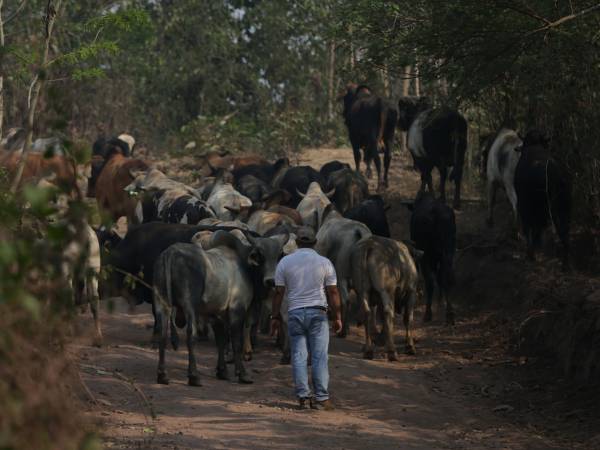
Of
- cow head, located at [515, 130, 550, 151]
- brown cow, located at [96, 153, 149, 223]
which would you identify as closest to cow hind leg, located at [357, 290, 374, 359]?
cow head, located at [515, 130, 550, 151]

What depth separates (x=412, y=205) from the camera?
653 inches

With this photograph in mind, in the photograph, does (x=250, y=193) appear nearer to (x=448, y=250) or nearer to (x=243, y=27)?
(x=448, y=250)

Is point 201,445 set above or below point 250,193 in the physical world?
below

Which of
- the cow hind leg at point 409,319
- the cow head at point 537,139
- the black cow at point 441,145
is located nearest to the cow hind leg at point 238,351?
the cow hind leg at point 409,319

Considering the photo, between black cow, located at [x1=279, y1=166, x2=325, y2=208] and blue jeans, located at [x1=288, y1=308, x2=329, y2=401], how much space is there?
9.55 meters

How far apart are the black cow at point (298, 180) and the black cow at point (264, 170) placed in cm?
97

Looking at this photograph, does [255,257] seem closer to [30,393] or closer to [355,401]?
[355,401]

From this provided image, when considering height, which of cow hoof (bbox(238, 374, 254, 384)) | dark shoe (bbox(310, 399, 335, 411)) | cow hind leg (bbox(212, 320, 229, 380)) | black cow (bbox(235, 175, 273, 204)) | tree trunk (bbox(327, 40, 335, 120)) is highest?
tree trunk (bbox(327, 40, 335, 120))

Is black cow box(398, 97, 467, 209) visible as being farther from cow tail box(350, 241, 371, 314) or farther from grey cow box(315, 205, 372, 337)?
cow tail box(350, 241, 371, 314)

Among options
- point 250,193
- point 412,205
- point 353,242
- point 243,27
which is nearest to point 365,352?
point 353,242

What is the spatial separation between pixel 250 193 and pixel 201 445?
1188 centimetres

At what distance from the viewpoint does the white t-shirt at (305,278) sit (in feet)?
36.3

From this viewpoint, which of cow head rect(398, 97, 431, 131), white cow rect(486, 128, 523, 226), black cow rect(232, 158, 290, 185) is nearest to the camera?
white cow rect(486, 128, 523, 226)

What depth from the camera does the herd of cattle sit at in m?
11.8
